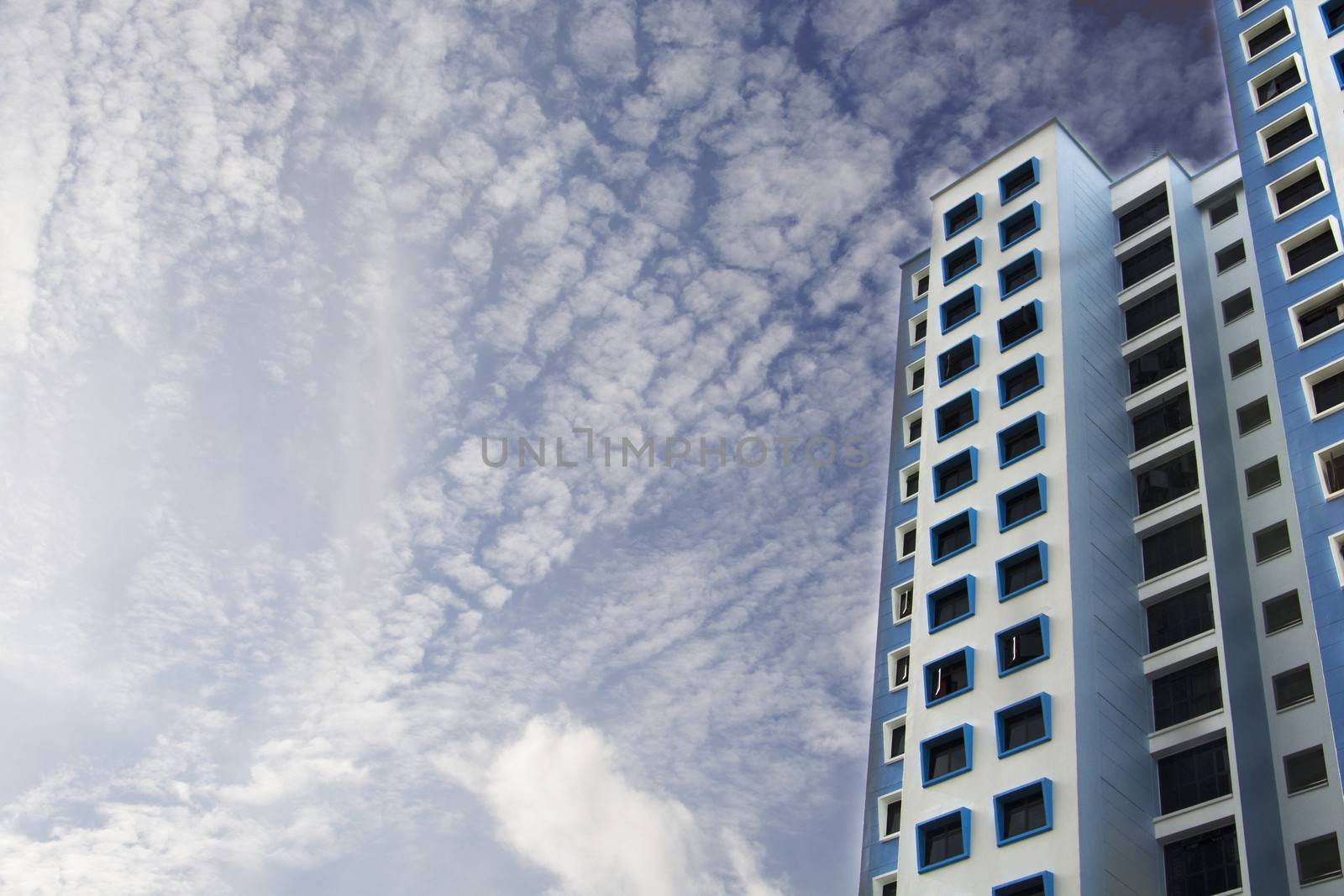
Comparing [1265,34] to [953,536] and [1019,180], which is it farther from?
[953,536]

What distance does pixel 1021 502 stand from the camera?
4219 centimetres

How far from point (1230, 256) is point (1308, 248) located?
6.13m

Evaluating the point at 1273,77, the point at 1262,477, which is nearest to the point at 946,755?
the point at 1262,477

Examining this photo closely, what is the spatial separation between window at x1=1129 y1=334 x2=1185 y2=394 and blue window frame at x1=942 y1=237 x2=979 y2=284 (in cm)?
793

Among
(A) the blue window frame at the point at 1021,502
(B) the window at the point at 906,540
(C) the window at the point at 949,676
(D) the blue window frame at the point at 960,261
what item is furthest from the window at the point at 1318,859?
(D) the blue window frame at the point at 960,261

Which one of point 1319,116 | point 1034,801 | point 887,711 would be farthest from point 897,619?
point 1319,116

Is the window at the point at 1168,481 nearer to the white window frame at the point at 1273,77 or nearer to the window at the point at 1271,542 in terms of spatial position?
the window at the point at 1271,542

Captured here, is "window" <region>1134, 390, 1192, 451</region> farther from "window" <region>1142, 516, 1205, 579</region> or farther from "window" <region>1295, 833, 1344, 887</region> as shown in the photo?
"window" <region>1295, 833, 1344, 887</region>

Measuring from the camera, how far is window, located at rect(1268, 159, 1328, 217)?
4122cm

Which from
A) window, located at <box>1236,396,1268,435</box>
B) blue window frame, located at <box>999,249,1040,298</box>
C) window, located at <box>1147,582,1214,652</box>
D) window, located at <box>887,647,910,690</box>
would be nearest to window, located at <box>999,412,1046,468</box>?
window, located at <box>1236,396,1268,435</box>

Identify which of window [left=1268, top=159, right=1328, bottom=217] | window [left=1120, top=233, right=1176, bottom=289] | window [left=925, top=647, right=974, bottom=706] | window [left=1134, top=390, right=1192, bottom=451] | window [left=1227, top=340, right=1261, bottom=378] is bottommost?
window [left=925, top=647, right=974, bottom=706]

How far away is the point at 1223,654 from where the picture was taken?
36.5 m

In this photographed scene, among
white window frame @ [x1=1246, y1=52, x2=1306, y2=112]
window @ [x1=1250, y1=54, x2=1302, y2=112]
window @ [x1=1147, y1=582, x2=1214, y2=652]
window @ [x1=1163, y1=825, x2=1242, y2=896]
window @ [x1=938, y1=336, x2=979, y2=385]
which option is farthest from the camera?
window @ [x1=938, y1=336, x2=979, y2=385]

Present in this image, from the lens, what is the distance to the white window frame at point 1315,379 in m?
36.2
